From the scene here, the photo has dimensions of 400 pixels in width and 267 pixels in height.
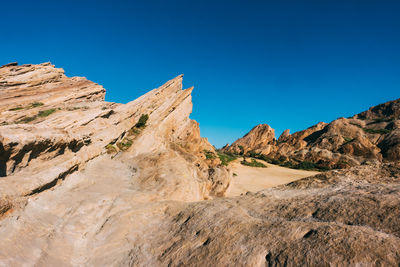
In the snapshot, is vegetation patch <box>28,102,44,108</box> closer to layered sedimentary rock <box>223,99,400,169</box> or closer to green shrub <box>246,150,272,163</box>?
green shrub <box>246,150,272,163</box>

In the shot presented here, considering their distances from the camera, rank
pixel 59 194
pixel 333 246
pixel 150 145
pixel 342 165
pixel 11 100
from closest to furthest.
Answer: pixel 333 246 → pixel 59 194 → pixel 11 100 → pixel 150 145 → pixel 342 165

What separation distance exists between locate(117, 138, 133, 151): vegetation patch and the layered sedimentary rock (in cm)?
3786

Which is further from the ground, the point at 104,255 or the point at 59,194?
the point at 59,194

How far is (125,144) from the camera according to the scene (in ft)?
80.4

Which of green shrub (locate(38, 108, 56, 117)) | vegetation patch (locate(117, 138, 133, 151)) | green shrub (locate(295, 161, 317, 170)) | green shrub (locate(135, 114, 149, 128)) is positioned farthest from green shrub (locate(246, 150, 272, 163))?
green shrub (locate(38, 108, 56, 117))

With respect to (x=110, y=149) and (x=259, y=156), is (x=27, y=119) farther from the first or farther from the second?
(x=259, y=156)

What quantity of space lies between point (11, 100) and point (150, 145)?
55.9 feet

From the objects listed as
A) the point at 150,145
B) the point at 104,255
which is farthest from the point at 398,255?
the point at 150,145

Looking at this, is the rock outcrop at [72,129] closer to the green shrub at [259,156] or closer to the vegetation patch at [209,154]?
the vegetation patch at [209,154]

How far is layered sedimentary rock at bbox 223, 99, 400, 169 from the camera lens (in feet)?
147

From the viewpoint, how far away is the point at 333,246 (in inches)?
174

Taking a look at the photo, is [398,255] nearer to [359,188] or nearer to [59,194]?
[359,188]

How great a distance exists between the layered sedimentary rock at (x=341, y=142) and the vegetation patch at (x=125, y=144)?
3786cm

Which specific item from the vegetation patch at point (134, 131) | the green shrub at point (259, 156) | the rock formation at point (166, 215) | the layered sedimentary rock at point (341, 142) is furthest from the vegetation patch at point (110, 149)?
the layered sedimentary rock at point (341, 142)
